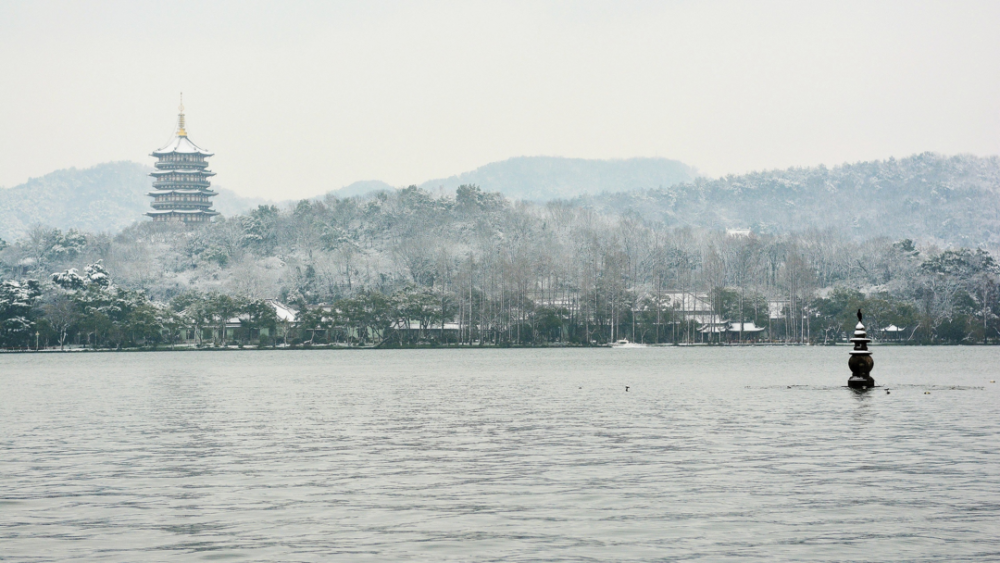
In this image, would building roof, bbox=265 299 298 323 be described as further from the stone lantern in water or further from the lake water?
the stone lantern in water

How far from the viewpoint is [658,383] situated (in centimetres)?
6394

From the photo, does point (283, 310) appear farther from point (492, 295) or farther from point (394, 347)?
point (492, 295)

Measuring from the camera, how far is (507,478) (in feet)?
74.4

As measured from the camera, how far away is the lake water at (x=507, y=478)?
1594 cm

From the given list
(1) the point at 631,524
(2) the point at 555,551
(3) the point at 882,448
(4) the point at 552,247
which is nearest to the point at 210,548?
(2) the point at 555,551

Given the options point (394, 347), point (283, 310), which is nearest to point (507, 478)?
point (394, 347)

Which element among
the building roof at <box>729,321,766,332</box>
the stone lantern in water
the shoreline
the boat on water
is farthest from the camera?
the building roof at <box>729,321,766,332</box>

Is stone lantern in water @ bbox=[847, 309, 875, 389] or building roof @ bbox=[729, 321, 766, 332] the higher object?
building roof @ bbox=[729, 321, 766, 332]

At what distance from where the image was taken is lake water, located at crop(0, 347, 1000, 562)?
1594 centimetres

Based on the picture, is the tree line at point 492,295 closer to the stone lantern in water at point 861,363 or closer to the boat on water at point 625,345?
the boat on water at point 625,345

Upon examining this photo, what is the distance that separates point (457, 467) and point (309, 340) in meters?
119

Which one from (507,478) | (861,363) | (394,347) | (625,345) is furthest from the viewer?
(625,345)

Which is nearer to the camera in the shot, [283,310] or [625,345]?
[625,345]

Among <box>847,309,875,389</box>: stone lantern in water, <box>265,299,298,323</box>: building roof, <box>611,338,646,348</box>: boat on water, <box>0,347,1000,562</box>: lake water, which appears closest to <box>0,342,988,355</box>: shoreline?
<box>611,338,646,348</box>: boat on water
